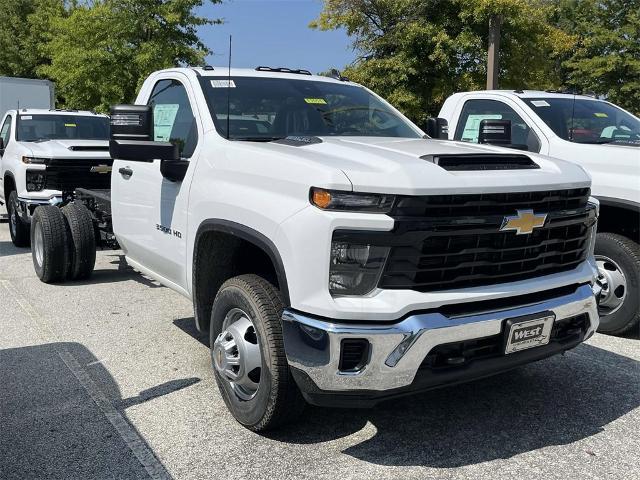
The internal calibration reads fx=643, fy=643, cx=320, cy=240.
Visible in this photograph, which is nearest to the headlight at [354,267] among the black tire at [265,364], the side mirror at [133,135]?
the black tire at [265,364]

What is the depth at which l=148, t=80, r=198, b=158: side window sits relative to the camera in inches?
164

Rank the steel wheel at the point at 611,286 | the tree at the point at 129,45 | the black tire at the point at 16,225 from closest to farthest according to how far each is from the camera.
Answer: the steel wheel at the point at 611,286, the black tire at the point at 16,225, the tree at the point at 129,45

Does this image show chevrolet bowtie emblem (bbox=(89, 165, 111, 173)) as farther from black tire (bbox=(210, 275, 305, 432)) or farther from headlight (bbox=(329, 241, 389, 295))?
headlight (bbox=(329, 241, 389, 295))

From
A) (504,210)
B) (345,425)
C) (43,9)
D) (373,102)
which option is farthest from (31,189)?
(43,9)

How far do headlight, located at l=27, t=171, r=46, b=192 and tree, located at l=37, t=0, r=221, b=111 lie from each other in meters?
9.10

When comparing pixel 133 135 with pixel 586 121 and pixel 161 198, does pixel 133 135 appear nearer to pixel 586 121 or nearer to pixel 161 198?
pixel 161 198

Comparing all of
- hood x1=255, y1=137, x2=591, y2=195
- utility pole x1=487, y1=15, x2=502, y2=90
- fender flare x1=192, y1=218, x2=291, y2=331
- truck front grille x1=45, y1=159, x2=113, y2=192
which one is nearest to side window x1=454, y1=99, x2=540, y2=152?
hood x1=255, y1=137, x2=591, y2=195

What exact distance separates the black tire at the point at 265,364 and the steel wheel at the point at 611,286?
3.05 meters

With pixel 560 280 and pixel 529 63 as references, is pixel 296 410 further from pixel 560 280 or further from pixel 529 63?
pixel 529 63

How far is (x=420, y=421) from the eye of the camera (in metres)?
3.63

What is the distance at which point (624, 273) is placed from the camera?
16.5 ft

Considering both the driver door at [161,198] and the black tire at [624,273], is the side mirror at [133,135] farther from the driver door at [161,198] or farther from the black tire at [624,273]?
the black tire at [624,273]

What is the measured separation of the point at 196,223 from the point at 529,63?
19.0 m

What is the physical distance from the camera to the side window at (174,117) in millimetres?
4156
